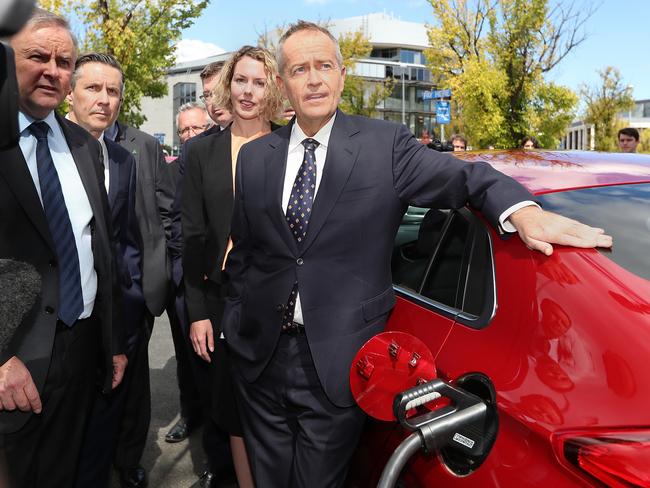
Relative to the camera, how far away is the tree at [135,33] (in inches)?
569

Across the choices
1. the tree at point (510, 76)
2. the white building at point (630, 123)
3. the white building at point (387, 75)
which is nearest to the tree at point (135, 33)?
the tree at point (510, 76)

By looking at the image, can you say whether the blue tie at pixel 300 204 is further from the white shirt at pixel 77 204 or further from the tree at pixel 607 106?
the tree at pixel 607 106

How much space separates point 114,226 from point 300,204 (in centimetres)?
117

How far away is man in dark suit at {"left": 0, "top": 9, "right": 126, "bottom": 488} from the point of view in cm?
208

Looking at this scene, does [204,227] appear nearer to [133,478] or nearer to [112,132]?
[112,132]

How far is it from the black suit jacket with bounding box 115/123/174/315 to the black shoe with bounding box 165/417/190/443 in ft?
3.62

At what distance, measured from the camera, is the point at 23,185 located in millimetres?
2068

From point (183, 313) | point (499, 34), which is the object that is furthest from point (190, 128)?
point (499, 34)

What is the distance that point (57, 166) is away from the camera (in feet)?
7.75

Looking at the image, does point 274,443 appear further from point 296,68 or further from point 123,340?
point 296,68

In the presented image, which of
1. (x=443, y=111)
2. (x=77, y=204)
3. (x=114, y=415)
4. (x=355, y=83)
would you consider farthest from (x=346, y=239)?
(x=355, y=83)

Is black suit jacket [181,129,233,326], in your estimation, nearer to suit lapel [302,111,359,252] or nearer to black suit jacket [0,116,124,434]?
black suit jacket [0,116,124,434]

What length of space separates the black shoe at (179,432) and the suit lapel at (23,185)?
229 centimetres

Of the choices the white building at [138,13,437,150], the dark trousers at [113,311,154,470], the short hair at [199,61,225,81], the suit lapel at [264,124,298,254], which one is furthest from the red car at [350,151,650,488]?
the white building at [138,13,437,150]
